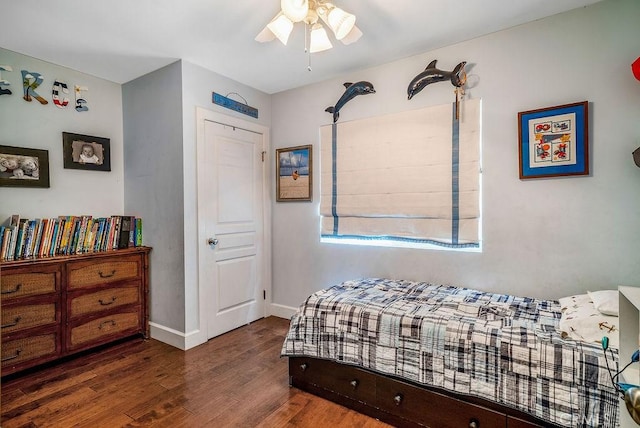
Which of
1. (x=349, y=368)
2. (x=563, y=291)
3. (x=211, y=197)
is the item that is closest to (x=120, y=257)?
(x=211, y=197)

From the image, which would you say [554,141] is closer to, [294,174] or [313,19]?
[313,19]

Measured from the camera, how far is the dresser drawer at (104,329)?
2543 millimetres

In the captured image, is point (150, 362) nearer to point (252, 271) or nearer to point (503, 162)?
point (252, 271)

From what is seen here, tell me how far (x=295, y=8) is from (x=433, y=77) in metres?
1.33

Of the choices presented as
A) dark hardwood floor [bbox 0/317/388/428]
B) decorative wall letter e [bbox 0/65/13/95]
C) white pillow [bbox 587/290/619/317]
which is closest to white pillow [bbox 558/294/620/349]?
white pillow [bbox 587/290/619/317]

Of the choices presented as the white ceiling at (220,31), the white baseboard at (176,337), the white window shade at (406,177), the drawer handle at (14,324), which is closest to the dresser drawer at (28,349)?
the drawer handle at (14,324)

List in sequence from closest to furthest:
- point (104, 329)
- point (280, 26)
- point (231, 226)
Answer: point (280, 26)
point (104, 329)
point (231, 226)

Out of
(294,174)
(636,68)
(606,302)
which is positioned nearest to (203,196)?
(294,174)

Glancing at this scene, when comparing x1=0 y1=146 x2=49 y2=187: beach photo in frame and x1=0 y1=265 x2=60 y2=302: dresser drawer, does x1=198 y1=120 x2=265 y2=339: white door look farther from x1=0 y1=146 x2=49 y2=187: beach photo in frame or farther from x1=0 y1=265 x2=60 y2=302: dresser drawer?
x1=0 y1=146 x2=49 y2=187: beach photo in frame

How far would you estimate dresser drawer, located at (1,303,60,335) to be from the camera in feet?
7.28

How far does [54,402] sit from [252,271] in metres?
1.78

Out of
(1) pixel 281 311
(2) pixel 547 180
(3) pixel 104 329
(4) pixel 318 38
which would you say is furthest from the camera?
(1) pixel 281 311

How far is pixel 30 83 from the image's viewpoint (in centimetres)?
262

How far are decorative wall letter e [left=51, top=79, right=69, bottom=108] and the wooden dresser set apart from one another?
1387 mm
